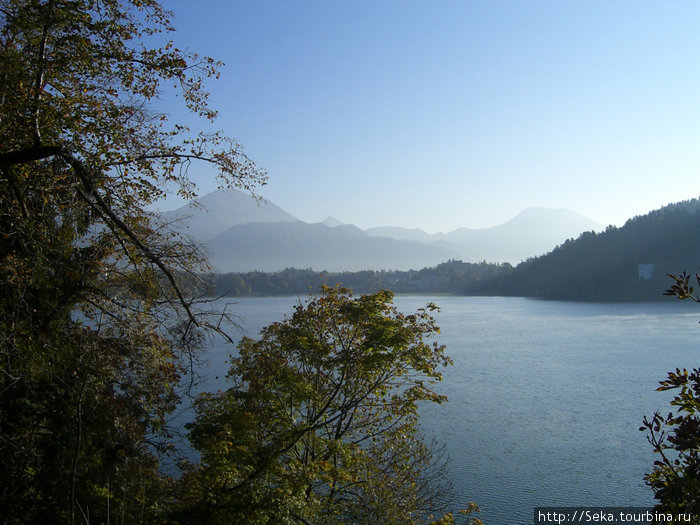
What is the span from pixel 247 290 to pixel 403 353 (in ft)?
180

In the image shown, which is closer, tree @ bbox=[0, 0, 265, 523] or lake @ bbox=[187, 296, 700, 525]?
tree @ bbox=[0, 0, 265, 523]

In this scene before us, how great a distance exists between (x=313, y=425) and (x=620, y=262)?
65.8 metres

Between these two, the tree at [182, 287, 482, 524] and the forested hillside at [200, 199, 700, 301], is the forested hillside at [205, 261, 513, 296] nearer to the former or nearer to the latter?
the forested hillside at [200, 199, 700, 301]

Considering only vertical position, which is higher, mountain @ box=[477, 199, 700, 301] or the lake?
mountain @ box=[477, 199, 700, 301]

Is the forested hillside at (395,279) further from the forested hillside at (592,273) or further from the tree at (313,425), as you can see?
the tree at (313,425)

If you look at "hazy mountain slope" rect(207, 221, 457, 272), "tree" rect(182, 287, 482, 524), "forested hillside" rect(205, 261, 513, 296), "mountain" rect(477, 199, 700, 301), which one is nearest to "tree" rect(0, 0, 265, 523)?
"tree" rect(182, 287, 482, 524)

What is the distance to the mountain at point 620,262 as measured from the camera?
58722 millimetres

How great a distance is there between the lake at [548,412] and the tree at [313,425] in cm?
125

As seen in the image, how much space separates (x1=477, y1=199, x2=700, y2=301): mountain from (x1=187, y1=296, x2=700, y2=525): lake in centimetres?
2721

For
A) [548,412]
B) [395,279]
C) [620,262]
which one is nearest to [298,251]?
[395,279]

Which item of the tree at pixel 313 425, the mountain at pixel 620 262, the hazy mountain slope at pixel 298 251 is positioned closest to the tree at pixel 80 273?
the tree at pixel 313 425

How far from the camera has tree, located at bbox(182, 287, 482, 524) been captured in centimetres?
617

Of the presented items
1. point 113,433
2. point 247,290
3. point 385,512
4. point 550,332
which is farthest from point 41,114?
point 247,290

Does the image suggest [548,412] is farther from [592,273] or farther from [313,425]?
[592,273]
